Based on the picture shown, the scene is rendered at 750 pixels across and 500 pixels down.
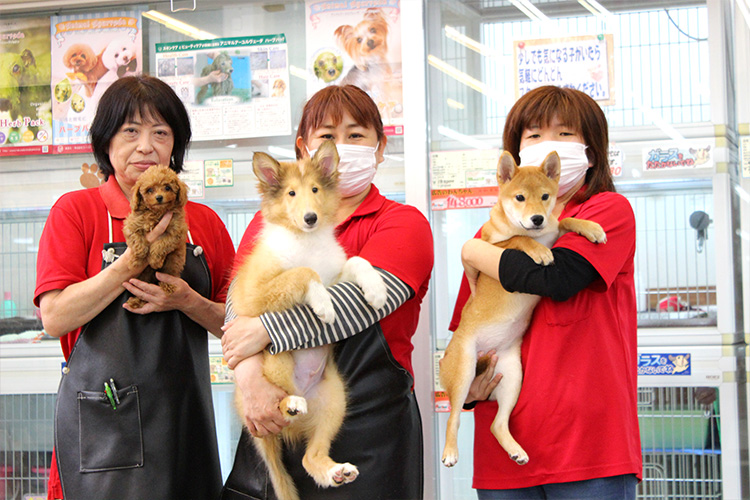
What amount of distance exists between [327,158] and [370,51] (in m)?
1.31

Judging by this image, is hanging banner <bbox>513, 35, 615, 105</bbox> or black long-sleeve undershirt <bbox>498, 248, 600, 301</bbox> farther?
hanging banner <bbox>513, 35, 615, 105</bbox>

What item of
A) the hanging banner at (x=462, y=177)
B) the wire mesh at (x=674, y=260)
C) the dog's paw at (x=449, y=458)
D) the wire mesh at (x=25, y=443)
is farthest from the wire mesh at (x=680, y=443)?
the wire mesh at (x=25, y=443)

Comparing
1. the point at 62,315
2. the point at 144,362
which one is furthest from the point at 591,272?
the point at 62,315

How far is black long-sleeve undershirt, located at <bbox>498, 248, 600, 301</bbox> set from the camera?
169 centimetres

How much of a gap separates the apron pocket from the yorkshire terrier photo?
1781mm

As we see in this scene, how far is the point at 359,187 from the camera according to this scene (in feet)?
6.52

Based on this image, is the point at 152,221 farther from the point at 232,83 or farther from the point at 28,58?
the point at 28,58

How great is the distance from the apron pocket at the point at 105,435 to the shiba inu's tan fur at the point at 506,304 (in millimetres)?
921

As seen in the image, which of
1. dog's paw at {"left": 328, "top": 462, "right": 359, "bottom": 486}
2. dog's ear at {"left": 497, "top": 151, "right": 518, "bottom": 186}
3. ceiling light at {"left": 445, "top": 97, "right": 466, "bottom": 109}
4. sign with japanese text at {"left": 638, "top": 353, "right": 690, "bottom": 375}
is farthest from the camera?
ceiling light at {"left": 445, "top": 97, "right": 466, "bottom": 109}

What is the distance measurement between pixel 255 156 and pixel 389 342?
2.14 ft

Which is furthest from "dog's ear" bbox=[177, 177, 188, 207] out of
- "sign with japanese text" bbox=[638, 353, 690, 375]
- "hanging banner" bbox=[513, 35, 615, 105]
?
"sign with japanese text" bbox=[638, 353, 690, 375]

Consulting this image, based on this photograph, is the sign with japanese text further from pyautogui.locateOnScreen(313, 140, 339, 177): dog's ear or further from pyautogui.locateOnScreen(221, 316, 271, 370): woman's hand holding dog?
pyautogui.locateOnScreen(221, 316, 271, 370): woman's hand holding dog

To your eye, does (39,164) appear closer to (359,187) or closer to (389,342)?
(359,187)

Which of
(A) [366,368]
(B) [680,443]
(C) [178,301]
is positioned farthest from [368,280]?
(B) [680,443]
